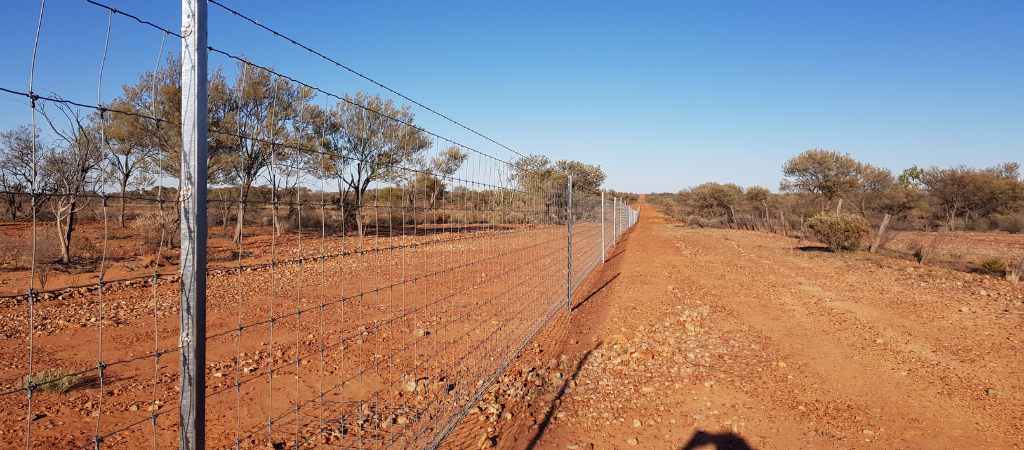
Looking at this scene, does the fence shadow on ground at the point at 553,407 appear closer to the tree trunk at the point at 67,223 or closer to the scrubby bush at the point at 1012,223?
the tree trunk at the point at 67,223

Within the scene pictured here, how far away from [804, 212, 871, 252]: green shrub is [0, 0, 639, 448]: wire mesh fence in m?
11.2

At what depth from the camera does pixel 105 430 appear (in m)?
3.90

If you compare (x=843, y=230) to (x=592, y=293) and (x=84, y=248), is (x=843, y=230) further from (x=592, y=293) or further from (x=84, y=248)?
(x=84, y=248)

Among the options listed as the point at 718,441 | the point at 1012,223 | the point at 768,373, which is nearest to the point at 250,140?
the point at 718,441

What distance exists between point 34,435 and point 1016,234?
35.9 m

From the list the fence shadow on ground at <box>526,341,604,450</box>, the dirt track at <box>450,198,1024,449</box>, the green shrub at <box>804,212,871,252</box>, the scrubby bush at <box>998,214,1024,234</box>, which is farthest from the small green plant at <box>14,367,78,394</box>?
the scrubby bush at <box>998,214,1024,234</box>

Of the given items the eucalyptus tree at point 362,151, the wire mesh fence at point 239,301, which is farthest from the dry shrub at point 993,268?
the eucalyptus tree at point 362,151

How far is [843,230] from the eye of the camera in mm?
16781

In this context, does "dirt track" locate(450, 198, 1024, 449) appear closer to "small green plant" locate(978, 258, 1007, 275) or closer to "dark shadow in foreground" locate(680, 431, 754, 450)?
"dark shadow in foreground" locate(680, 431, 754, 450)

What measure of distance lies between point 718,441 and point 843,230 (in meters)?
15.5

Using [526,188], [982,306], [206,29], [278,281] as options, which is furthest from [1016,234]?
[206,29]

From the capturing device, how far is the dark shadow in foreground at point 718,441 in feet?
13.0

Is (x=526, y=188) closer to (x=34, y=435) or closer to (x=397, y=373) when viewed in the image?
(x=397, y=373)

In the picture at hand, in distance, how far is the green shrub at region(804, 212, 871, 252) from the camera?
16703mm
